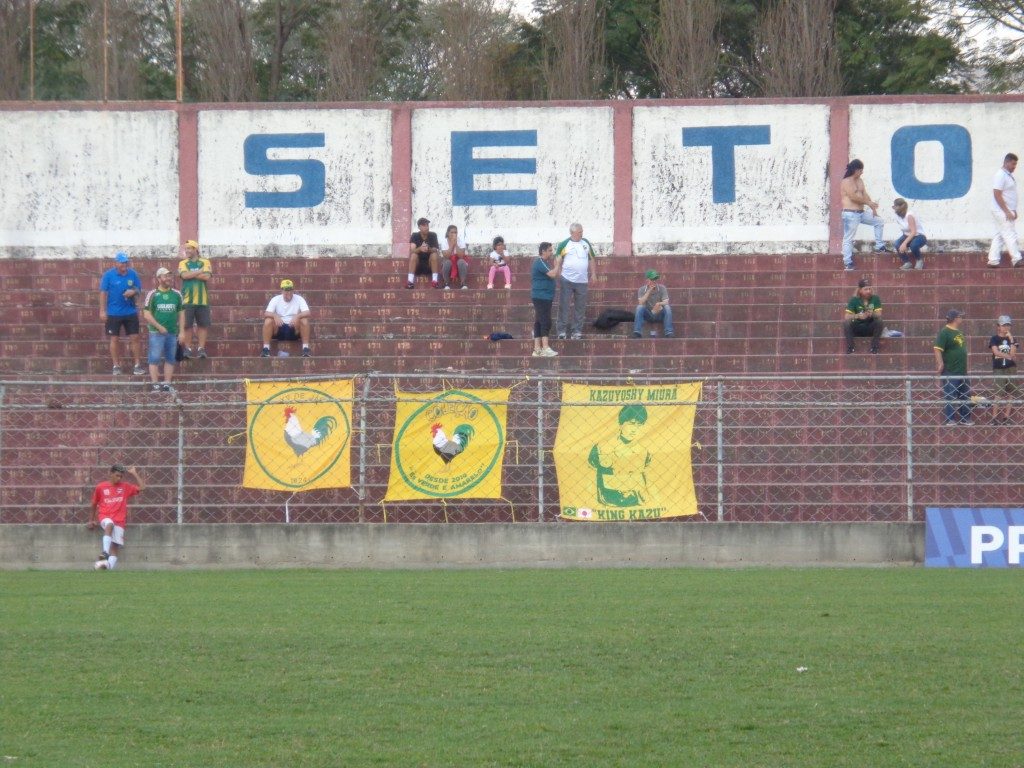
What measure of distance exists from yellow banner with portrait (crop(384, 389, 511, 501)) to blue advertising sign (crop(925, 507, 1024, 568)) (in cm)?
437

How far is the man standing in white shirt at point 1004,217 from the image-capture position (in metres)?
23.3

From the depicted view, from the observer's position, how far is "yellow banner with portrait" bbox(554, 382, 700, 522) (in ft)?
51.0

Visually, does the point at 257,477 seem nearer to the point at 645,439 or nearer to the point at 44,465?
the point at 44,465

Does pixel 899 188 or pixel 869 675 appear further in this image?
pixel 899 188

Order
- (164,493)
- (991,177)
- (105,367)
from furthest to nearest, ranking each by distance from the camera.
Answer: (991,177)
(105,367)
(164,493)

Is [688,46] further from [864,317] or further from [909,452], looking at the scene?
[909,452]

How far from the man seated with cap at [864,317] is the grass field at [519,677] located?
844 centimetres

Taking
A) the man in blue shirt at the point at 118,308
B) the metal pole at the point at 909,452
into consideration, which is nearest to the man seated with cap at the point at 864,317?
the metal pole at the point at 909,452

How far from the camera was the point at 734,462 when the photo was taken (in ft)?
52.1

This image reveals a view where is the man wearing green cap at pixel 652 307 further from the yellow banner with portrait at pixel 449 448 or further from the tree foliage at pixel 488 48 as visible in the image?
the tree foliage at pixel 488 48

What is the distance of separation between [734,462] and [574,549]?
6.47 feet

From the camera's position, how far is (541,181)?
84.7ft

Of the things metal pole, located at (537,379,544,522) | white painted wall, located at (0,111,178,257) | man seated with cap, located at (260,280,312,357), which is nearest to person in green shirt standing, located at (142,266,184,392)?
man seated with cap, located at (260,280,312,357)

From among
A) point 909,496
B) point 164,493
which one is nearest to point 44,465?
point 164,493
